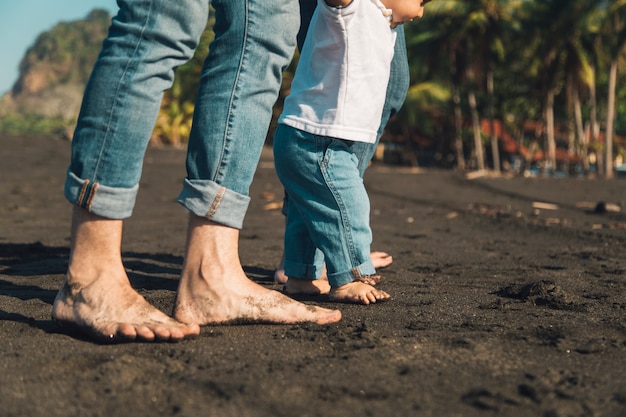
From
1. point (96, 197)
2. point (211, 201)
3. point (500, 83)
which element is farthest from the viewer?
point (500, 83)

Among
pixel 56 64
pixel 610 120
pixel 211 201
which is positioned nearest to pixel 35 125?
pixel 610 120

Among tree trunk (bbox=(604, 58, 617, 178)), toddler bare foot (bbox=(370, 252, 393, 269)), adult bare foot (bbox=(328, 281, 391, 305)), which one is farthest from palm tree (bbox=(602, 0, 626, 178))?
adult bare foot (bbox=(328, 281, 391, 305))

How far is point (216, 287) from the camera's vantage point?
5.82 ft

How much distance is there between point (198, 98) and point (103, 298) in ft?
1.78

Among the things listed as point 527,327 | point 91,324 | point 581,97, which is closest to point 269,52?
point 91,324

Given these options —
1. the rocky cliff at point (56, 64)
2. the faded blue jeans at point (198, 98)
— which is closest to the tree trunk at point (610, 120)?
the faded blue jeans at point (198, 98)

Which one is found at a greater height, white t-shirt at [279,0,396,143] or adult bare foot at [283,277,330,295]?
white t-shirt at [279,0,396,143]

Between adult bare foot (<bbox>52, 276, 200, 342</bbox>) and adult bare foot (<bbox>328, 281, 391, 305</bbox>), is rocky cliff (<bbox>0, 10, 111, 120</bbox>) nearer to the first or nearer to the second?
adult bare foot (<bbox>328, 281, 391, 305</bbox>)

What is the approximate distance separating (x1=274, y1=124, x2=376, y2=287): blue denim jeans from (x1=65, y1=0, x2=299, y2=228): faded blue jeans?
1.27 feet

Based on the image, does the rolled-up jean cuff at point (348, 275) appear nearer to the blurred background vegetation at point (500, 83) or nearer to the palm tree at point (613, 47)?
the blurred background vegetation at point (500, 83)

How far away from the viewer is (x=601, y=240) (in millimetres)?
4055

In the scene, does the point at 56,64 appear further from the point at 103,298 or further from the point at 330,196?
the point at 103,298

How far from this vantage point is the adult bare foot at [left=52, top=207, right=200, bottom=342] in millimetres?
1592

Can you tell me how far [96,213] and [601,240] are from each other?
3.30 metres
